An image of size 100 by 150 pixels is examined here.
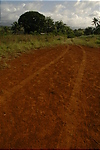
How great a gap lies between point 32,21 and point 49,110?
30295 millimetres

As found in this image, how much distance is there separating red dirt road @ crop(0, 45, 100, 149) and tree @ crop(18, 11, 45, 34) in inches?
1052

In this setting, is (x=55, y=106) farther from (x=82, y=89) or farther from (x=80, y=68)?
(x=80, y=68)

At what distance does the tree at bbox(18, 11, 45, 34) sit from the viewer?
28772 millimetres

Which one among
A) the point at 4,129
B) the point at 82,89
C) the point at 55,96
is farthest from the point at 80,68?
the point at 4,129

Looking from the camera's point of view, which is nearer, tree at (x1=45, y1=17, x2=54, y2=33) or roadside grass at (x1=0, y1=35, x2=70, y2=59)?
roadside grass at (x1=0, y1=35, x2=70, y2=59)

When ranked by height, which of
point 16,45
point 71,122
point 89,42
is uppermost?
point 89,42

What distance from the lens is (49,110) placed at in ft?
9.81

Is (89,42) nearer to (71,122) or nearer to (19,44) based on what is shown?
(19,44)

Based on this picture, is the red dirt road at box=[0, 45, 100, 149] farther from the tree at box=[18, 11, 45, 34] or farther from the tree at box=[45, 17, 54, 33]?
the tree at box=[45, 17, 54, 33]

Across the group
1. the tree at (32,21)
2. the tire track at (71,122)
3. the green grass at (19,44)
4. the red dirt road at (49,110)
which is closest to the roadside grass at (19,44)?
the green grass at (19,44)

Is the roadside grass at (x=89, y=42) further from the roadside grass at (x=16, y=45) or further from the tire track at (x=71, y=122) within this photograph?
the tire track at (x=71, y=122)

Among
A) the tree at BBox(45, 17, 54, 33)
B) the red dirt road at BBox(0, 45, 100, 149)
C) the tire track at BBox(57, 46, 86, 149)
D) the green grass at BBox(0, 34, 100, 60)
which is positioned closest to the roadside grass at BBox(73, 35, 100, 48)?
the green grass at BBox(0, 34, 100, 60)

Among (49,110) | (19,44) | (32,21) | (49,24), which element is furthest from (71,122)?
(49,24)

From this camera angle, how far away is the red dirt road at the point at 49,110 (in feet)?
7.38
